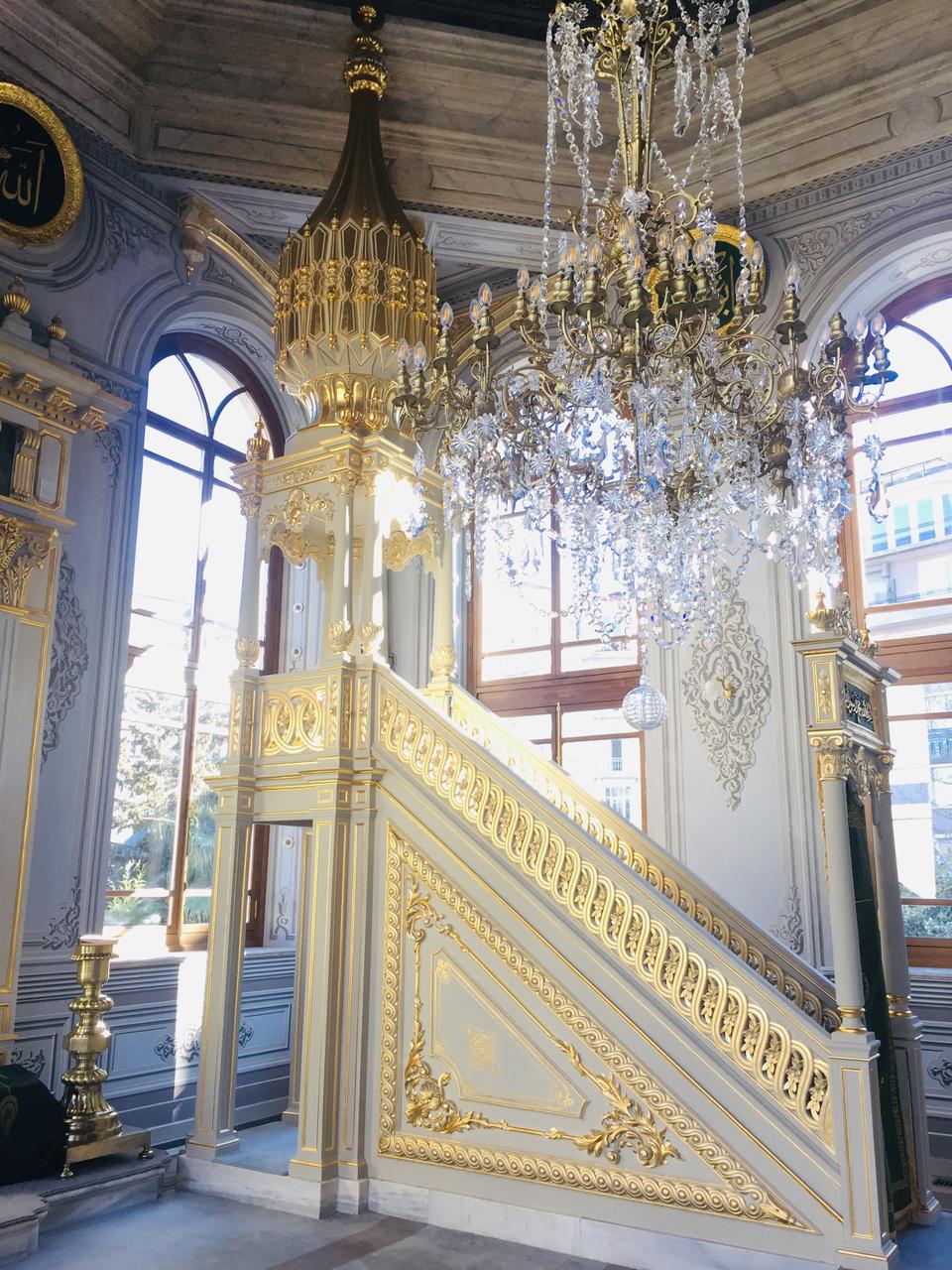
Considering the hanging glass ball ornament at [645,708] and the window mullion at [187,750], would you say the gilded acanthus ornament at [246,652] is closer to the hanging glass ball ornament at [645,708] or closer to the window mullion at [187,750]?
A: the window mullion at [187,750]

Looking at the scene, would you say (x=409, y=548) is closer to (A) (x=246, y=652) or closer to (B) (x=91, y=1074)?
(A) (x=246, y=652)

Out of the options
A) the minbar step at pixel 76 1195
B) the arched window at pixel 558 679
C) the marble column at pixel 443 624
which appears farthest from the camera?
the arched window at pixel 558 679

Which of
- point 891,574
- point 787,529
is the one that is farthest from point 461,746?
point 891,574

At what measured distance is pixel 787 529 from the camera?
4.64 metres

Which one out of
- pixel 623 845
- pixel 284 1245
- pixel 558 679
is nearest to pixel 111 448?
pixel 558 679

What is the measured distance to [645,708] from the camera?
17.5ft

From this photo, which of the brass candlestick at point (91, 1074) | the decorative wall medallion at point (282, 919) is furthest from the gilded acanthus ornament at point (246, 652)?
the decorative wall medallion at point (282, 919)

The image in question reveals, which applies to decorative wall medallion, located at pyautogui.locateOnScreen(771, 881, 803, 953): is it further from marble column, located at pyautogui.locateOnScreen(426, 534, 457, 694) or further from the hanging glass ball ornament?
marble column, located at pyautogui.locateOnScreen(426, 534, 457, 694)

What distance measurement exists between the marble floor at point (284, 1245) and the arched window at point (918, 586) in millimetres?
2080

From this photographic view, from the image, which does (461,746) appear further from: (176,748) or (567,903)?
(176,748)

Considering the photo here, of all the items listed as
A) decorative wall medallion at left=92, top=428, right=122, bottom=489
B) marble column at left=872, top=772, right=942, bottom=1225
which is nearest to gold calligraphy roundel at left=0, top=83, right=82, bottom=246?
decorative wall medallion at left=92, top=428, right=122, bottom=489

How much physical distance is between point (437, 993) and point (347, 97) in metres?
5.58

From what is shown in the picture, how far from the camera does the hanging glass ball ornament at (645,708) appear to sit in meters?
5.32

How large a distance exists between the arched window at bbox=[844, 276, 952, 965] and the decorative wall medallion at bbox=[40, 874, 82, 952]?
4.41 meters
